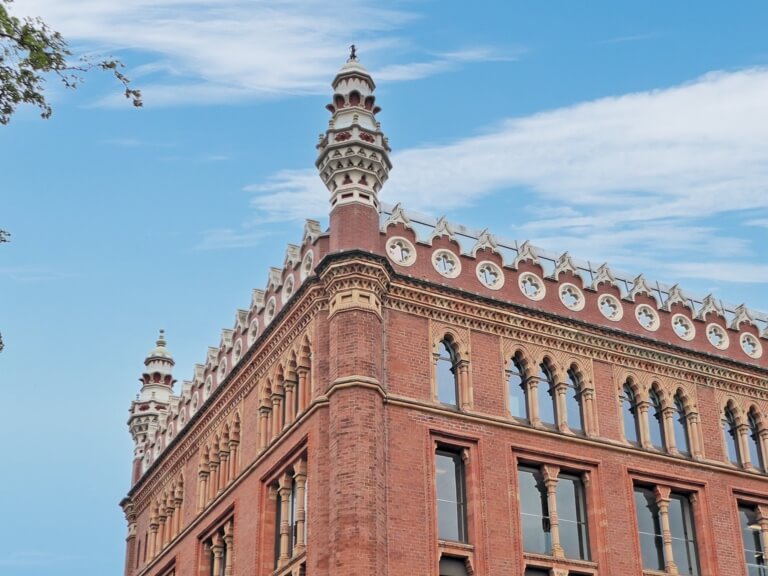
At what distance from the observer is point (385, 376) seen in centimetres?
3042

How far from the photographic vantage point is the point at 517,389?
32.5 m

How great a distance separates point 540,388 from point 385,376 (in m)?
4.71

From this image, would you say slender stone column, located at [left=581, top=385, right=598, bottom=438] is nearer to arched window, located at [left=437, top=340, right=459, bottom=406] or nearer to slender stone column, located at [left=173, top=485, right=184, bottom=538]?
arched window, located at [left=437, top=340, right=459, bottom=406]

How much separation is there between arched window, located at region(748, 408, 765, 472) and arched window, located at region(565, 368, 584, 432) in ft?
19.4

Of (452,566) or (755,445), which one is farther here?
(755,445)

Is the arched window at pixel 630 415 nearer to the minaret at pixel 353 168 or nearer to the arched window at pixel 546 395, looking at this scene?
the arched window at pixel 546 395

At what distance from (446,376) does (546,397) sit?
2985mm

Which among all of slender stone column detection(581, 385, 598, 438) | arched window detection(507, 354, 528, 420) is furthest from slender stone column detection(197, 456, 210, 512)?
slender stone column detection(581, 385, 598, 438)

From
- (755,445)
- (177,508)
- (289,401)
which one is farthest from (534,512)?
(177,508)

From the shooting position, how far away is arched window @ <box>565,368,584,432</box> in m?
32.8

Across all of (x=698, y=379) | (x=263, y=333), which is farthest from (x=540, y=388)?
(x=263, y=333)

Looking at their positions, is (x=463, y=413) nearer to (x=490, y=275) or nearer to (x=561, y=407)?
(x=561, y=407)

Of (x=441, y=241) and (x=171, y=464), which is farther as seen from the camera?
(x=171, y=464)

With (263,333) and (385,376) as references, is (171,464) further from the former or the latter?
(385,376)
